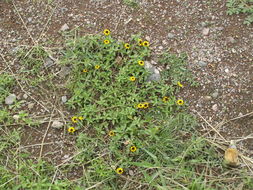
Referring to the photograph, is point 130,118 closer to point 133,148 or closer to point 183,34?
point 133,148

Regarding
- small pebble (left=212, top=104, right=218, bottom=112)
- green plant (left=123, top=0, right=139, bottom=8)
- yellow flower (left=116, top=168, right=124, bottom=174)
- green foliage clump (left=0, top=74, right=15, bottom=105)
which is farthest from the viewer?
green plant (left=123, top=0, right=139, bottom=8)

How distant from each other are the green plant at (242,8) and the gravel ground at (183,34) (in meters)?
0.06

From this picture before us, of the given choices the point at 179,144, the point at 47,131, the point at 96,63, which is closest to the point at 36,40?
the point at 96,63

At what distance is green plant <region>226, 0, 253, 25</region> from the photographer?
11.3 feet

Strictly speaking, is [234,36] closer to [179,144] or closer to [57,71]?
[179,144]

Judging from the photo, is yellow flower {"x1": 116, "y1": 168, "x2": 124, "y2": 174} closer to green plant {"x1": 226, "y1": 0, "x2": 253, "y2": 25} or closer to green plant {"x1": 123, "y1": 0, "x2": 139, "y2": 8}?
green plant {"x1": 123, "y1": 0, "x2": 139, "y2": 8}

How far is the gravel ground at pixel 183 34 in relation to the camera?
10.3 feet

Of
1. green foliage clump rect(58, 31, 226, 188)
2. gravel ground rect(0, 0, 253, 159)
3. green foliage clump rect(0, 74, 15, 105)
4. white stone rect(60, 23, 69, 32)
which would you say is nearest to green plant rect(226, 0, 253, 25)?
gravel ground rect(0, 0, 253, 159)

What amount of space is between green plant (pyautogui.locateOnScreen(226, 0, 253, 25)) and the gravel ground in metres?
0.06

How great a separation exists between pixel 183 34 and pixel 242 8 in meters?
0.69

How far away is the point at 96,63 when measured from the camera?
10.8 ft

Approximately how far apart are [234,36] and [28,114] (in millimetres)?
2234

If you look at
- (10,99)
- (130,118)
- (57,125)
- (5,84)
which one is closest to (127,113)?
(130,118)

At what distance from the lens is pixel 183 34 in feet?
11.4
